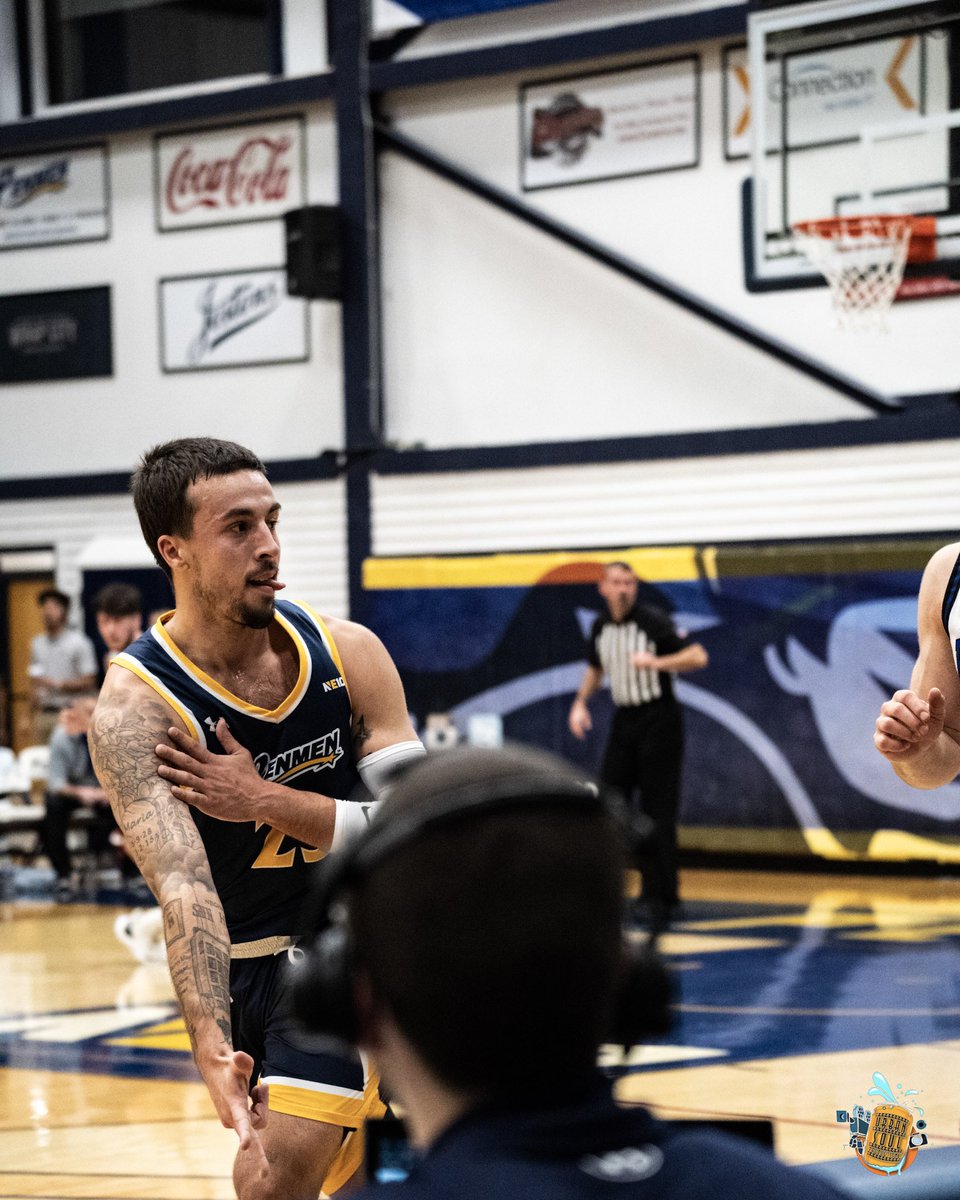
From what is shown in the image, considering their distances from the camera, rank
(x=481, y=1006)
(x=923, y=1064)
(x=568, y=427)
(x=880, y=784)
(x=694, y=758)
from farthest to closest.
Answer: (x=568, y=427) → (x=694, y=758) → (x=880, y=784) → (x=923, y=1064) → (x=481, y=1006)

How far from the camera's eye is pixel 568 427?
51.3 ft

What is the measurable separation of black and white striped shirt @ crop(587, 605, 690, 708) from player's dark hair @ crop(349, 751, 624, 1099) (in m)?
9.47

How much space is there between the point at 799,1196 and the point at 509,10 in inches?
605

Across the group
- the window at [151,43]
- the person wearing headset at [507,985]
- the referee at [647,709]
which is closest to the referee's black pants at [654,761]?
the referee at [647,709]

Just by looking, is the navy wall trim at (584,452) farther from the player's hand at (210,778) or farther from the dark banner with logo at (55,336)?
the player's hand at (210,778)

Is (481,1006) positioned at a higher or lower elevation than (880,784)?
higher

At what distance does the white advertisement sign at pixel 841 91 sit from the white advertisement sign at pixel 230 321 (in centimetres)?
563

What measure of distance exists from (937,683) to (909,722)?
0.83 ft

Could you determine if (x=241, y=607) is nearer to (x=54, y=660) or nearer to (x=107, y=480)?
(x=54, y=660)

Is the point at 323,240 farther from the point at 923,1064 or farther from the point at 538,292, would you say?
the point at 923,1064

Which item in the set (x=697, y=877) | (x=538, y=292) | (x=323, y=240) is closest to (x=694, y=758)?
(x=697, y=877)

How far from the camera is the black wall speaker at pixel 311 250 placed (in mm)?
16062

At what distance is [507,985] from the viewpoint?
142 centimetres

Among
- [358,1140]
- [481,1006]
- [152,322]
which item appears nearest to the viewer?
[481,1006]
